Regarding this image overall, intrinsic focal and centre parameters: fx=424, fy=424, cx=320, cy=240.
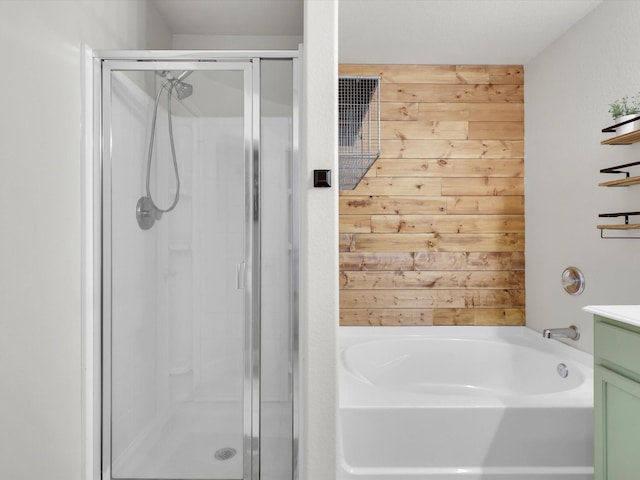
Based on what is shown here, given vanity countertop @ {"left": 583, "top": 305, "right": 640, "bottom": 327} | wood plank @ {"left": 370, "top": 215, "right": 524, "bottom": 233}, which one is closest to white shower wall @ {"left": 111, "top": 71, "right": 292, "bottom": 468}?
vanity countertop @ {"left": 583, "top": 305, "right": 640, "bottom": 327}

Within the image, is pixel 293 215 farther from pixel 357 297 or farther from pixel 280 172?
pixel 357 297

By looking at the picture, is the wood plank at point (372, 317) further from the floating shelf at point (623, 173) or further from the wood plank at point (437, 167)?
the floating shelf at point (623, 173)

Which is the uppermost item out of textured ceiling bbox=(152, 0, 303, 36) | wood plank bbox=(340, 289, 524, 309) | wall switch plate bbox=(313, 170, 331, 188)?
textured ceiling bbox=(152, 0, 303, 36)

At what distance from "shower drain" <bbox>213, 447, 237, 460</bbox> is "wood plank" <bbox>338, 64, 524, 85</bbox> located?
239 cm

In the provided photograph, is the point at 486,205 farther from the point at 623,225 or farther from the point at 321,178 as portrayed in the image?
the point at 321,178

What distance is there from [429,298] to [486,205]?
0.76 meters

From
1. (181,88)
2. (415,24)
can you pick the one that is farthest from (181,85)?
(415,24)

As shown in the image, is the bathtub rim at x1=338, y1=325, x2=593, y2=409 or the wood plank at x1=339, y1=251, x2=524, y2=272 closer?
the bathtub rim at x1=338, y1=325, x2=593, y2=409

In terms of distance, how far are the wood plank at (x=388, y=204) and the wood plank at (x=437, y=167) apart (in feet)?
0.53

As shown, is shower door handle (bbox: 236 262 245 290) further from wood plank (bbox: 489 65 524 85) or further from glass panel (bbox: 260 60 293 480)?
wood plank (bbox: 489 65 524 85)

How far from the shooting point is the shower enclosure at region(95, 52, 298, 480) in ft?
5.89

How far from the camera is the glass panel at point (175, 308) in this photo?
1800 mm

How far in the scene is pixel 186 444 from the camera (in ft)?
5.97

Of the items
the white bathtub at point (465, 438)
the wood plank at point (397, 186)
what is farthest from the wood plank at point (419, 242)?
the white bathtub at point (465, 438)
